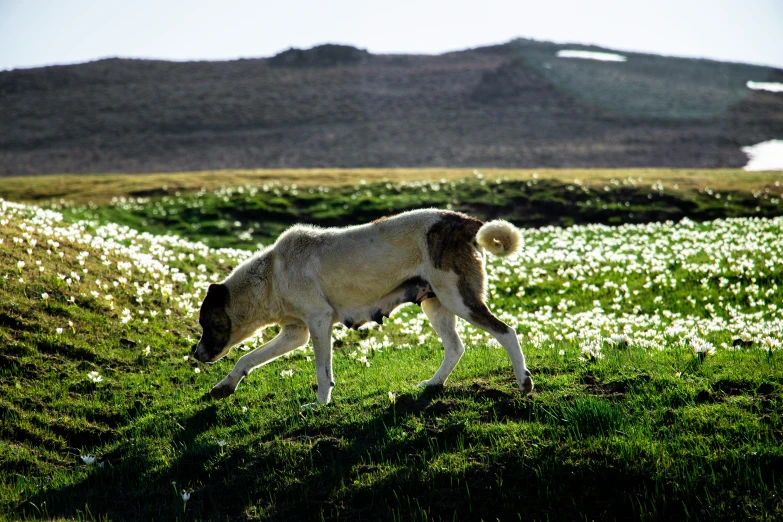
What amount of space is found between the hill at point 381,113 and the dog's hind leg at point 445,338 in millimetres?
70359

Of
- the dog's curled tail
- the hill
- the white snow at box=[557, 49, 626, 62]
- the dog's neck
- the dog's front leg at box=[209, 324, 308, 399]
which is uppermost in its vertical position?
the white snow at box=[557, 49, 626, 62]

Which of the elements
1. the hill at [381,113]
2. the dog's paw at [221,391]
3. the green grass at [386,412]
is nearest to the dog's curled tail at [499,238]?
the green grass at [386,412]

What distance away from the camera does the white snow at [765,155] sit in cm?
7262

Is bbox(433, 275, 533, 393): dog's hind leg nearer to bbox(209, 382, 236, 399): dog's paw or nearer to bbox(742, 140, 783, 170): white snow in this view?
bbox(209, 382, 236, 399): dog's paw

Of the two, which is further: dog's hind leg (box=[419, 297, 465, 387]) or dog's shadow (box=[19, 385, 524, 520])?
dog's hind leg (box=[419, 297, 465, 387])

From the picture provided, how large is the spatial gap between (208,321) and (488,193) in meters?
29.1

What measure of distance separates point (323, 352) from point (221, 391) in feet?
5.65

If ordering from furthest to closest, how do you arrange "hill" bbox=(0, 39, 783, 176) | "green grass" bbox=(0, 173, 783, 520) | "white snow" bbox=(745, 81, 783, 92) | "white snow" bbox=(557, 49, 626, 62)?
"white snow" bbox=(557, 49, 626, 62)
"white snow" bbox=(745, 81, 783, 92)
"hill" bbox=(0, 39, 783, 176)
"green grass" bbox=(0, 173, 783, 520)

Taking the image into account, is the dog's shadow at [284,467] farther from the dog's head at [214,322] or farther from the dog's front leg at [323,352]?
the dog's head at [214,322]

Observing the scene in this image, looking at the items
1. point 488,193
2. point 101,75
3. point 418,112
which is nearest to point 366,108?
point 418,112

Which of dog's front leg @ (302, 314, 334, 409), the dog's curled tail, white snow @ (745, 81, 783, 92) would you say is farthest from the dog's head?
white snow @ (745, 81, 783, 92)

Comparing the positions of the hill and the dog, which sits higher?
the hill

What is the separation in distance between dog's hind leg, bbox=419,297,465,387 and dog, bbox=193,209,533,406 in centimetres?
1

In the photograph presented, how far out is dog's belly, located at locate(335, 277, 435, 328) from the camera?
878 centimetres
